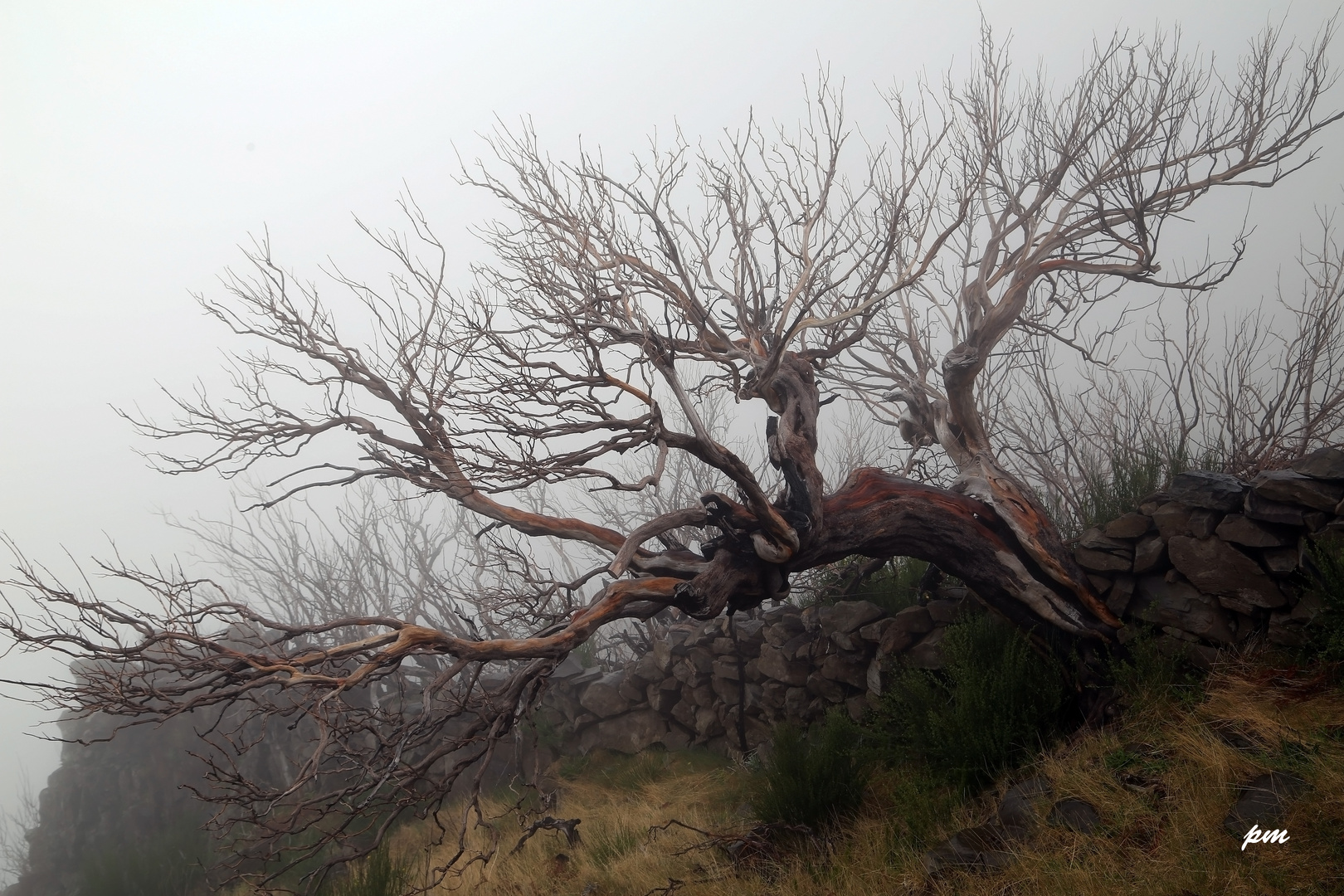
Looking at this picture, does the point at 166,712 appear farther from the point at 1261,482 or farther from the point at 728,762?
the point at 1261,482

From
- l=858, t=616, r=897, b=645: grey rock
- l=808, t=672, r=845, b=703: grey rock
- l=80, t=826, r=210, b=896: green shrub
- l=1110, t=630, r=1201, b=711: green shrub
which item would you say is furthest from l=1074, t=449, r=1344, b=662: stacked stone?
l=80, t=826, r=210, b=896: green shrub

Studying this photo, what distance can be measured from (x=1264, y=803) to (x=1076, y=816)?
904mm

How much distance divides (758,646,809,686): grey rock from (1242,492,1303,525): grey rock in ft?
13.4

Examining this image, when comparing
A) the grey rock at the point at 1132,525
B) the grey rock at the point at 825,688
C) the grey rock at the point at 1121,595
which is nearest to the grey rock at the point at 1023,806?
the grey rock at the point at 1121,595

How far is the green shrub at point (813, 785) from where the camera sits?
5.43m

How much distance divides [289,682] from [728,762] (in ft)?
17.3

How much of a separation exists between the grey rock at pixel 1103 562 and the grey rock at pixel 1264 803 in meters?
2.09

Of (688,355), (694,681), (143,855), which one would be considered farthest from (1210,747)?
(143,855)

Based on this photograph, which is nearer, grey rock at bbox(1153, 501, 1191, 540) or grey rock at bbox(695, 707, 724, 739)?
grey rock at bbox(1153, 501, 1191, 540)

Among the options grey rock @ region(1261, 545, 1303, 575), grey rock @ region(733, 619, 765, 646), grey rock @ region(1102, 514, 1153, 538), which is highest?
grey rock @ region(733, 619, 765, 646)

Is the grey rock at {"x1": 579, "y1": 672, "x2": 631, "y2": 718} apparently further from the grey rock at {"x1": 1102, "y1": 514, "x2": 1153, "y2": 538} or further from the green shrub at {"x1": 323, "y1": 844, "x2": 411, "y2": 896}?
the grey rock at {"x1": 1102, "y1": 514, "x2": 1153, "y2": 538}

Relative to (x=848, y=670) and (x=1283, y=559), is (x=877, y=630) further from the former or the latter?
(x=1283, y=559)

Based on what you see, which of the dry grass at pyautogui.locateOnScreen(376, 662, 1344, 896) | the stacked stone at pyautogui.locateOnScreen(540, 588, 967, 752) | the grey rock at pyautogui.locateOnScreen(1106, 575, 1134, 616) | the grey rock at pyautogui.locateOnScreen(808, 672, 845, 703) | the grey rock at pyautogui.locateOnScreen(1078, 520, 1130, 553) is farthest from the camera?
the grey rock at pyautogui.locateOnScreen(808, 672, 845, 703)

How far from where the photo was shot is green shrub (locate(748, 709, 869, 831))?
5430 mm
